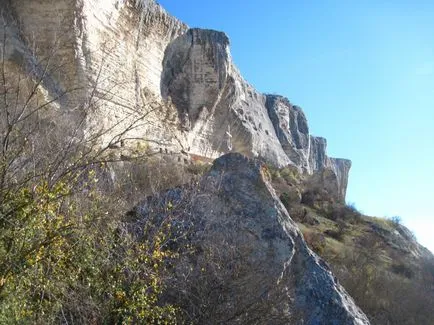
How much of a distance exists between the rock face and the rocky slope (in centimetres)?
303

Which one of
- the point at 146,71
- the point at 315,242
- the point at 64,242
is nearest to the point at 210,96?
the point at 146,71

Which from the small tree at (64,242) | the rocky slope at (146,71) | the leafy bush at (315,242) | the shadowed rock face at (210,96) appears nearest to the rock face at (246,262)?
the small tree at (64,242)

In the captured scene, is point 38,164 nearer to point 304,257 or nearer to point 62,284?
point 62,284

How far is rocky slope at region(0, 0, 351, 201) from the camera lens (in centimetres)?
1272

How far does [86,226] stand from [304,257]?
290 centimetres

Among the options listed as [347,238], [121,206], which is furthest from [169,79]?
[121,206]

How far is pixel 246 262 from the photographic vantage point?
543 cm

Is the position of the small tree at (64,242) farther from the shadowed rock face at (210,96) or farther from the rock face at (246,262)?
the shadowed rock face at (210,96)

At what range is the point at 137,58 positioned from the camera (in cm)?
1652

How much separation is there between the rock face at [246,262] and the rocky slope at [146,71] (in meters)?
3.03

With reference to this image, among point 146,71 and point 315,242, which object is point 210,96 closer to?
point 146,71

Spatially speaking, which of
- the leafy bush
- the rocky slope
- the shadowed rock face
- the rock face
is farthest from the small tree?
the shadowed rock face

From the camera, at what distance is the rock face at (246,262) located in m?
5.08

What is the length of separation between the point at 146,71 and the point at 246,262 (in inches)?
499
